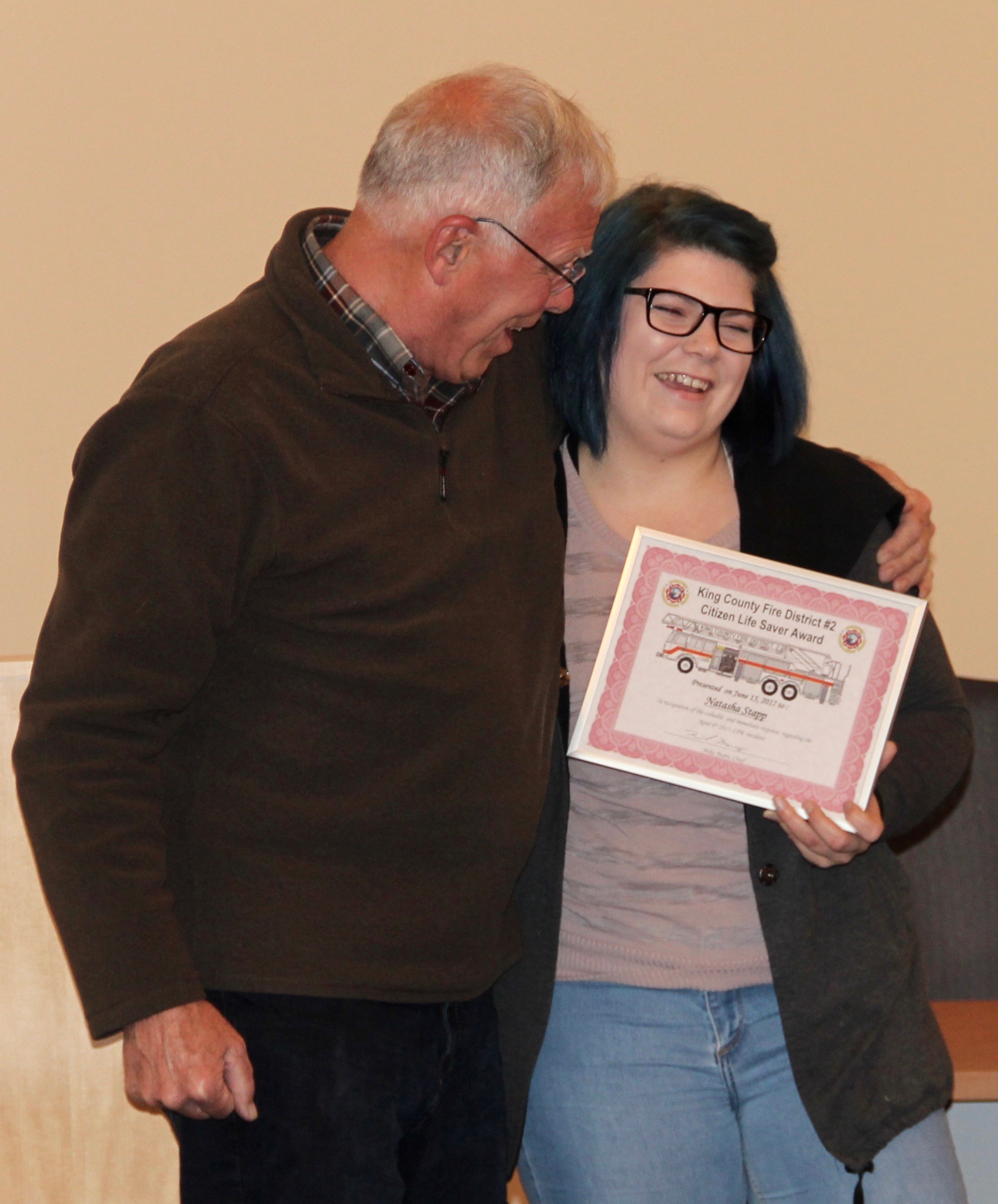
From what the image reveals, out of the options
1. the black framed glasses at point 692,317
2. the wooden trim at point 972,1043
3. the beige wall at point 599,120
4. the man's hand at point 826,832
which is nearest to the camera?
the man's hand at point 826,832

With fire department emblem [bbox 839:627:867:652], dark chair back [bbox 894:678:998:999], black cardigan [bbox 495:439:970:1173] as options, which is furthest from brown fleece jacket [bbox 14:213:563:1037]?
dark chair back [bbox 894:678:998:999]

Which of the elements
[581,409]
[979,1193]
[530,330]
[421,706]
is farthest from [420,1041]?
[979,1193]

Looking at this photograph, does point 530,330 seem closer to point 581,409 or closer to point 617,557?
point 581,409

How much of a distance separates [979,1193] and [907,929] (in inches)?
49.4

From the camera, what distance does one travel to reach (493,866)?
1623 millimetres

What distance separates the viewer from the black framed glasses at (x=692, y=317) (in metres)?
1.82

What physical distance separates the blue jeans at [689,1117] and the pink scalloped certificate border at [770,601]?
282mm

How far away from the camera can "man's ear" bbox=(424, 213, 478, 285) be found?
1.58 m

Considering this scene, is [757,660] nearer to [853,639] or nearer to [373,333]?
[853,639]

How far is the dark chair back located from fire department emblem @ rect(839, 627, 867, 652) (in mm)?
1075

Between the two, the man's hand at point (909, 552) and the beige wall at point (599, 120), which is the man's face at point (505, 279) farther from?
the beige wall at point (599, 120)

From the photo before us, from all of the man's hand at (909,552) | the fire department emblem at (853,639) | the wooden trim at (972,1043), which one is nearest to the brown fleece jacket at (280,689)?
the fire department emblem at (853,639)

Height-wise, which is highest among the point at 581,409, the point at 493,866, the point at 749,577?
the point at 581,409

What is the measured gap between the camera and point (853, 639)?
5.88 ft
